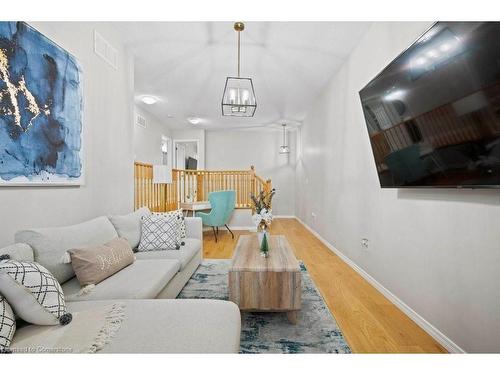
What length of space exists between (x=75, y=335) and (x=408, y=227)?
238 centimetres

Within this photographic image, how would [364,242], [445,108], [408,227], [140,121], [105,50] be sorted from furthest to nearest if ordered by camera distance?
[140,121] < [364,242] < [105,50] < [408,227] < [445,108]

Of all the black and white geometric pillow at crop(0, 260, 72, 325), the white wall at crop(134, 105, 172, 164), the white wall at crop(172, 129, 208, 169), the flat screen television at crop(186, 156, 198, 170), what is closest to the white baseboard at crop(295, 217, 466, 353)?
the black and white geometric pillow at crop(0, 260, 72, 325)

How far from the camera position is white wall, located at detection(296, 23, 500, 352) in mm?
1389

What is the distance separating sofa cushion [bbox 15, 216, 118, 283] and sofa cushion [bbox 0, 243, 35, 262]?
0.19ft

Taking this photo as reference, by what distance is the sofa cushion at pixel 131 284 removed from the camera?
1510 mm

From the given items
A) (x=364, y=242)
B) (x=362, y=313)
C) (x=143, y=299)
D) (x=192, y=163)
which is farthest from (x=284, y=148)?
(x=143, y=299)

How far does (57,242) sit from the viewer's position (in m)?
1.56

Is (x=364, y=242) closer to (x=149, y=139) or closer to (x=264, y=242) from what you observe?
(x=264, y=242)

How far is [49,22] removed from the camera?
6.24 feet

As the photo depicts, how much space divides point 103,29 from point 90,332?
2.92 meters

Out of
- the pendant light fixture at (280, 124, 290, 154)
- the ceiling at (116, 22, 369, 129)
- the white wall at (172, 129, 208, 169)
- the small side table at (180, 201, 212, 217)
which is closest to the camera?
the ceiling at (116, 22, 369, 129)

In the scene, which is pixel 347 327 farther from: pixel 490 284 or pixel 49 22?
pixel 49 22

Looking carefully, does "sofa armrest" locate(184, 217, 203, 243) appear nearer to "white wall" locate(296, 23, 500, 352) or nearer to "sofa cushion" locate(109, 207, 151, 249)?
"sofa cushion" locate(109, 207, 151, 249)
